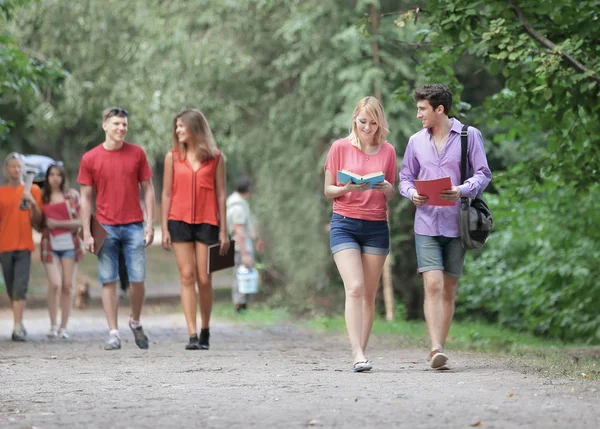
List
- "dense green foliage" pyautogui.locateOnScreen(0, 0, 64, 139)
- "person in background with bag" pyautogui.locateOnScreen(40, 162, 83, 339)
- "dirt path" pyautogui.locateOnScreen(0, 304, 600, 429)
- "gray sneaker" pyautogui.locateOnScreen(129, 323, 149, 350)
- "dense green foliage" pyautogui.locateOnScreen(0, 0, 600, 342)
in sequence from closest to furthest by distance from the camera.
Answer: "dirt path" pyautogui.locateOnScreen(0, 304, 600, 429) < "gray sneaker" pyautogui.locateOnScreen(129, 323, 149, 350) < "dense green foliage" pyautogui.locateOnScreen(0, 0, 600, 342) < "dense green foliage" pyautogui.locateOnScreen(0, 0, 64, 139) < "person in background with bag" pyautogui.locateOnScreen(40, 162, 83, 339)

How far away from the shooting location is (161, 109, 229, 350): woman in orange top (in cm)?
1049

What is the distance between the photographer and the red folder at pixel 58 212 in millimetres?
13312

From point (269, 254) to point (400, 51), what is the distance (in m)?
4.97

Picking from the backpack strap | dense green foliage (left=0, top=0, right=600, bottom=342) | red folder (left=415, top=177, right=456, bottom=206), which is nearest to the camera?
red folder (left=415, top=177, right=456, bottom=206)

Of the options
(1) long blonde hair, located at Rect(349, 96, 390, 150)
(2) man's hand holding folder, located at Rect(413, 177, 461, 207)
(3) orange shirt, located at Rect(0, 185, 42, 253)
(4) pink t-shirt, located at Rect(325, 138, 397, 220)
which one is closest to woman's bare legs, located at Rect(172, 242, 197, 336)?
(4) pink t-shirt, located at Rect(325, 138, 397, 220)

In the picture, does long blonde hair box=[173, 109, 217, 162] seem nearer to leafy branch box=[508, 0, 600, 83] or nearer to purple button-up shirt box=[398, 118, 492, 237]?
purple button-up shirt box=[398, 118, 492, 237]

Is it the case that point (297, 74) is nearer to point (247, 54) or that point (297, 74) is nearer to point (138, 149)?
point (247, 54)

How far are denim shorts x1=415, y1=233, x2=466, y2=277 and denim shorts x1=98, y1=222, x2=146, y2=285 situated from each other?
10.9 feet

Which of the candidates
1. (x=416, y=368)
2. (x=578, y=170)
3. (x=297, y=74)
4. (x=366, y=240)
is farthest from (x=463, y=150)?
(x=297, y=74)

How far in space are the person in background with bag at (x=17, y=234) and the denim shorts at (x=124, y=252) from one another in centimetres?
257

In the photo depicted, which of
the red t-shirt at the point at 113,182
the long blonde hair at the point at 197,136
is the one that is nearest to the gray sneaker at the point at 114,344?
the red t-shirt at the point at 113,182

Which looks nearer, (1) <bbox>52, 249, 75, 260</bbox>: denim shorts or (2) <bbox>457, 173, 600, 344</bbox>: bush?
(1) <bbox>52, 249, 75, 260</bbox>: denim shorts

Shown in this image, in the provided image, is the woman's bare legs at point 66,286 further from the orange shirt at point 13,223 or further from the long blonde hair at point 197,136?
the long blonde hair at point 197,136

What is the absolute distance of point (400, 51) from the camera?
17.8 meters
